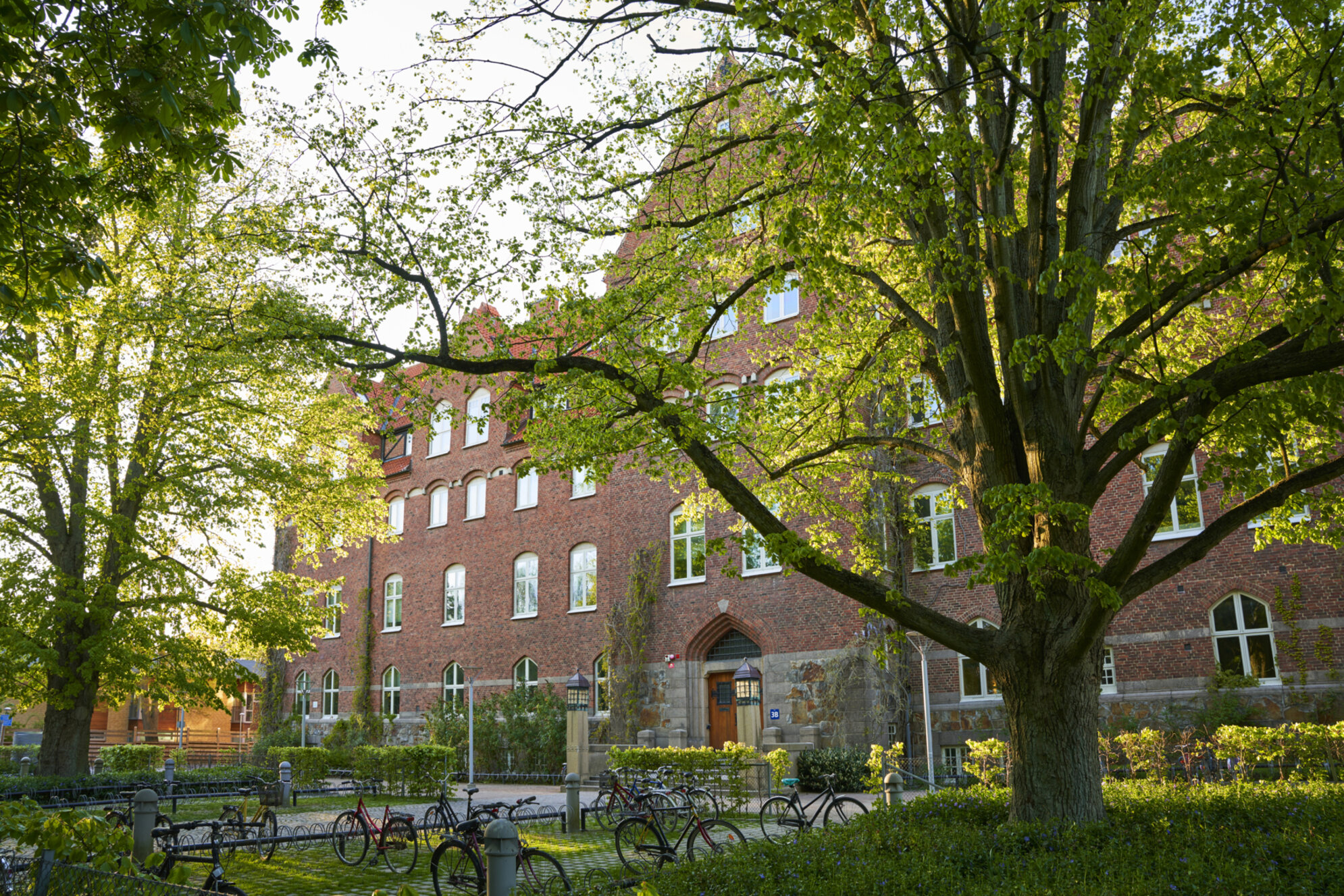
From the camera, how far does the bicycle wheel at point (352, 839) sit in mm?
12367

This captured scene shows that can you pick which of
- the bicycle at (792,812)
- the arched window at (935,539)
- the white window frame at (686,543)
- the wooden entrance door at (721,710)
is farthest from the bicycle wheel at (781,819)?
the white window frame at (686,543)

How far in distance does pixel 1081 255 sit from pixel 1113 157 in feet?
15.4

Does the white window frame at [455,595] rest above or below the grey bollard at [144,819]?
above

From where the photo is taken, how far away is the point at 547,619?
28.8 meters

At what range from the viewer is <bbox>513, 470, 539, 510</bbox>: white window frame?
100 feet

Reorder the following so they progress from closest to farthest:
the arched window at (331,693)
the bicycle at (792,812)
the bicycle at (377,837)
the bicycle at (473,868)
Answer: the bicycle at (473,868)
the bicycle at (377,837)
the bicycle at (792,812)
the arched window at (331,693)

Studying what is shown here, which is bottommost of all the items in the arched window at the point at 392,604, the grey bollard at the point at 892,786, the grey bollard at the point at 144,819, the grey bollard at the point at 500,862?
the grey bollard at the point at 892,786

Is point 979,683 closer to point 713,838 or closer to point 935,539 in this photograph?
point 935,539

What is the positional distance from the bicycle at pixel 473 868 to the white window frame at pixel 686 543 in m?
14.2

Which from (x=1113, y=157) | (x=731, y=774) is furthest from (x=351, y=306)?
(x=731, y=774)

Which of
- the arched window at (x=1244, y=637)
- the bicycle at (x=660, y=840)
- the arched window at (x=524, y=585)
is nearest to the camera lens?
the bicycle at (x=660, y=840)

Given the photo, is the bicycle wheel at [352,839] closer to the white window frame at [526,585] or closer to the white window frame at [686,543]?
the white window frame at [686,543]

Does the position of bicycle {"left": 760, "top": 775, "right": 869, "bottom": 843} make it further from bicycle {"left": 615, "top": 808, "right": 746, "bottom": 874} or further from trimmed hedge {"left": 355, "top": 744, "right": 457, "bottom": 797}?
trimmed hedge {"left": 355, "top": 744, "right": 457, "bottom": 797}

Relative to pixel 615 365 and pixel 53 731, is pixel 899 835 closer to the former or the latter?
pixel 615 365
